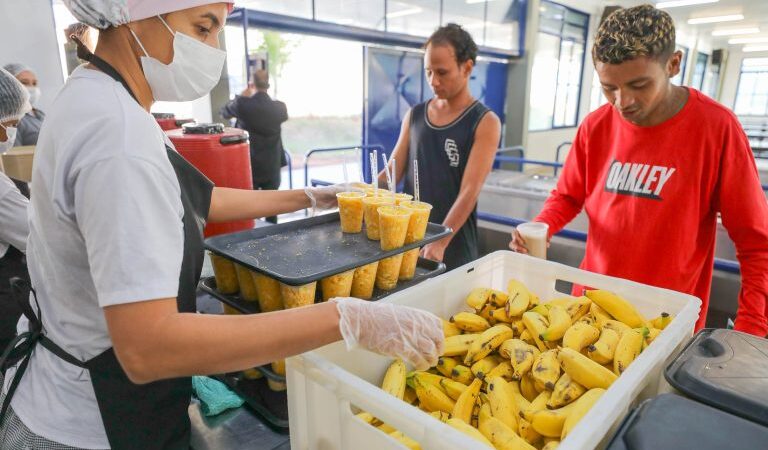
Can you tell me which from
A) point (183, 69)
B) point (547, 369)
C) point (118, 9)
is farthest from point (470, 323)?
point (118, 9)

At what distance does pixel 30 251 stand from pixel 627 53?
1.72 metres

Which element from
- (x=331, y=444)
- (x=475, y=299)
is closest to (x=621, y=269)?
(x=475, y=299)

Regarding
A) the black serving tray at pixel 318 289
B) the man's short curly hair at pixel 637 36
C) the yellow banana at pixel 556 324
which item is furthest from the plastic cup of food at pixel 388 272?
the man's short curly hair at pixel 637 36

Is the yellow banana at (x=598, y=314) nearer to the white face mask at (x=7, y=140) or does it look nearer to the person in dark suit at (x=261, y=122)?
the white face mask at (x=7, y=140)

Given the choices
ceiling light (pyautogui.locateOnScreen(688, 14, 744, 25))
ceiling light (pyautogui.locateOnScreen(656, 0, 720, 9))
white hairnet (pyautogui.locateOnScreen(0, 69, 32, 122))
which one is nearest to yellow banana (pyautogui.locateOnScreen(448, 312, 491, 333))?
white hairnet (pyautogui.locateOnScreen(0, 69, 32, 122))

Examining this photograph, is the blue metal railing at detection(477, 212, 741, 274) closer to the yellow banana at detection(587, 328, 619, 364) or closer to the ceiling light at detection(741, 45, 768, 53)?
the yellow banana at detection(587, 328, 619, 364)

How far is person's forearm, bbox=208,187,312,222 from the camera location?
1.47 m

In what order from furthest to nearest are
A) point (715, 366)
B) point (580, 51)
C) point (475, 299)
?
point (580, 51) < point (475, 299) < point (715, 366)

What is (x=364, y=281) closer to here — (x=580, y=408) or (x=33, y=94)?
(x=580, y=408)

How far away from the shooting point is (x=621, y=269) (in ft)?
5.54

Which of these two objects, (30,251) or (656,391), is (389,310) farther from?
(30,251)

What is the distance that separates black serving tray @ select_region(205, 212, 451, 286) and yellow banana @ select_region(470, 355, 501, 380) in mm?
374

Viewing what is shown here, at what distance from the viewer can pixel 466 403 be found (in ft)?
3.29

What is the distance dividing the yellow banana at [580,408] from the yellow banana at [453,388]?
24 cm
